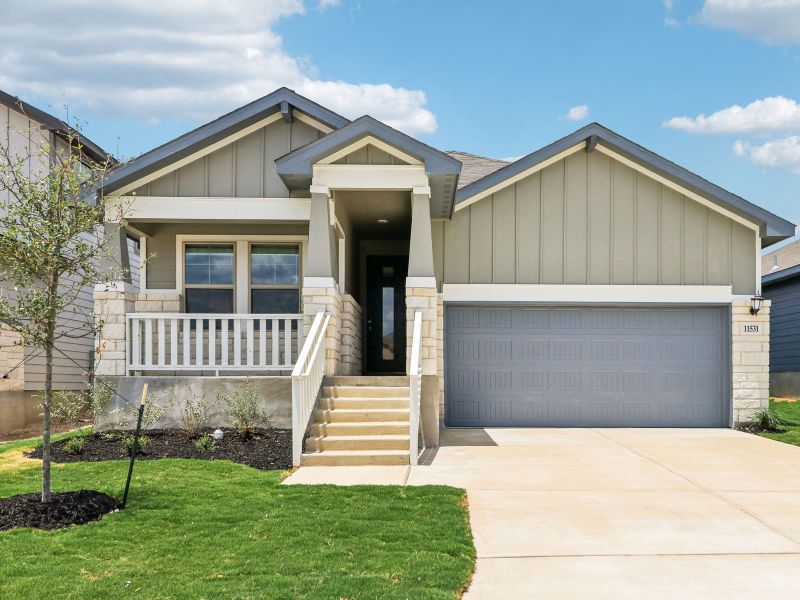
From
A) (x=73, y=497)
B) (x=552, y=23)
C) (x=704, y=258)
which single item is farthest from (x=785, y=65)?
(x=73, y=497)

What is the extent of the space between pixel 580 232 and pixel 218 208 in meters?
5.84

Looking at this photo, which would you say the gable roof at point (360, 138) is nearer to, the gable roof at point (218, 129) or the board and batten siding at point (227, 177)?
the board and batten siding at point (227, 177)

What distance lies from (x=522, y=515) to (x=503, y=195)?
7.30 metres

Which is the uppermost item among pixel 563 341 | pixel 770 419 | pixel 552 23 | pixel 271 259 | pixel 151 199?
pixel 552 23

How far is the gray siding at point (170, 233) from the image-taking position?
12.7m

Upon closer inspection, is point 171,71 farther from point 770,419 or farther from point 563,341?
point 770,419

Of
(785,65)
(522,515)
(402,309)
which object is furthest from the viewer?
(785,65)

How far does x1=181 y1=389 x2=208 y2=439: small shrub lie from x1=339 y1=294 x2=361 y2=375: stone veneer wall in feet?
6.71

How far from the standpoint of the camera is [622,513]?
6.37 meters

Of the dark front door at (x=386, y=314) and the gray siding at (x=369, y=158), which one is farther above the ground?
the gray siding at (x=369, y=158)

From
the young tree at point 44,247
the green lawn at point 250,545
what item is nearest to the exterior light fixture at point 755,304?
the green lawn at point 250,545

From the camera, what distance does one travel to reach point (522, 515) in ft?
20.6

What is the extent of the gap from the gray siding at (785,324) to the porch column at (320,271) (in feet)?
45.8

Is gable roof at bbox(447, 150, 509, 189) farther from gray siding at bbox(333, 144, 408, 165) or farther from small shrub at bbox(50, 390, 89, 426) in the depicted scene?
small shrub at bbox(50, 390, 89, 426)
